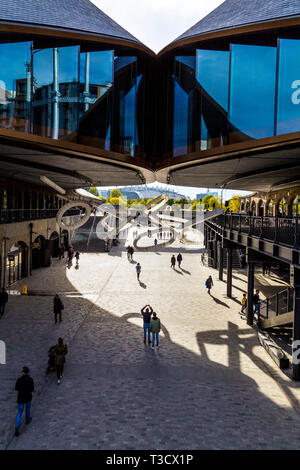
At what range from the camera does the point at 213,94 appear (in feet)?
46.7

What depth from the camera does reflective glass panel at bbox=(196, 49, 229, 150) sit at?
13898mm

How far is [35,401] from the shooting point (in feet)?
27.8

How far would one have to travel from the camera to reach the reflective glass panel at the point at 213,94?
547 inches

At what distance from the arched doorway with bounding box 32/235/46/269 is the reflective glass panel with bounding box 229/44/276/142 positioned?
2114 centimetres

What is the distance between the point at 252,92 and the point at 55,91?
7873 mm

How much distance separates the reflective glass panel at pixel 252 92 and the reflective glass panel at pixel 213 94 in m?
0.34

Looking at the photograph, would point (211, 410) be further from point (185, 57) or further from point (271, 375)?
point (185, 57)

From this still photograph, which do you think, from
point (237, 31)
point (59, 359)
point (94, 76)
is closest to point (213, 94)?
point (237, 31)

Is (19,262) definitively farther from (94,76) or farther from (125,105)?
(94,76)

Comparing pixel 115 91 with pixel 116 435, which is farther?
pixel 115 91

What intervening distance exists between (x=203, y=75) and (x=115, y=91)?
396 cm
